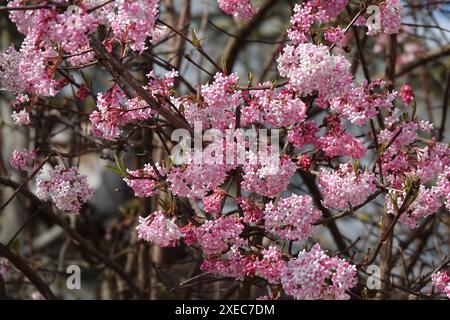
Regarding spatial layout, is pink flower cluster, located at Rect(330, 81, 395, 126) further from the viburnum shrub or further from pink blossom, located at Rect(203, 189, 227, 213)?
pink blossom, located at Rect(203, 189, 227, 213)

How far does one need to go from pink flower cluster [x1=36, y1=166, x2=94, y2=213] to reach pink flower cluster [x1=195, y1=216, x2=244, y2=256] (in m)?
0.54

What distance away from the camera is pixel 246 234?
2799mm

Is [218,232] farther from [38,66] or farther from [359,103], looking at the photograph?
[38,66]

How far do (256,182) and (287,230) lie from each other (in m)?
0.23

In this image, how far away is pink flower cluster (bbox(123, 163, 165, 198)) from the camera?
2706 mm

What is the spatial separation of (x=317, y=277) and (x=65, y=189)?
3.62 feet

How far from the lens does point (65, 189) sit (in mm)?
2848

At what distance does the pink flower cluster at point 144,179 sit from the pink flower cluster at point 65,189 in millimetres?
255

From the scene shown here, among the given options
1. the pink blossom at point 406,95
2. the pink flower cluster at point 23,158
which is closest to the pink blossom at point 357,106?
the pink blossom at point 406,95

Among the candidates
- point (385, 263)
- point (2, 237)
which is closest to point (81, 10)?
point (385, 263)

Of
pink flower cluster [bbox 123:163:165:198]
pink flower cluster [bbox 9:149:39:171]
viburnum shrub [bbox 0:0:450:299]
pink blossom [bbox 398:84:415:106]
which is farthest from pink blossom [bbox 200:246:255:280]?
pink blossom [bbox 398:84:415:106]

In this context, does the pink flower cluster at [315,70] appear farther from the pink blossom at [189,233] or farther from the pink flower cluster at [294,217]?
the pink blossom at [189,233]

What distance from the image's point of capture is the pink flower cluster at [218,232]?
A: 2631mm
